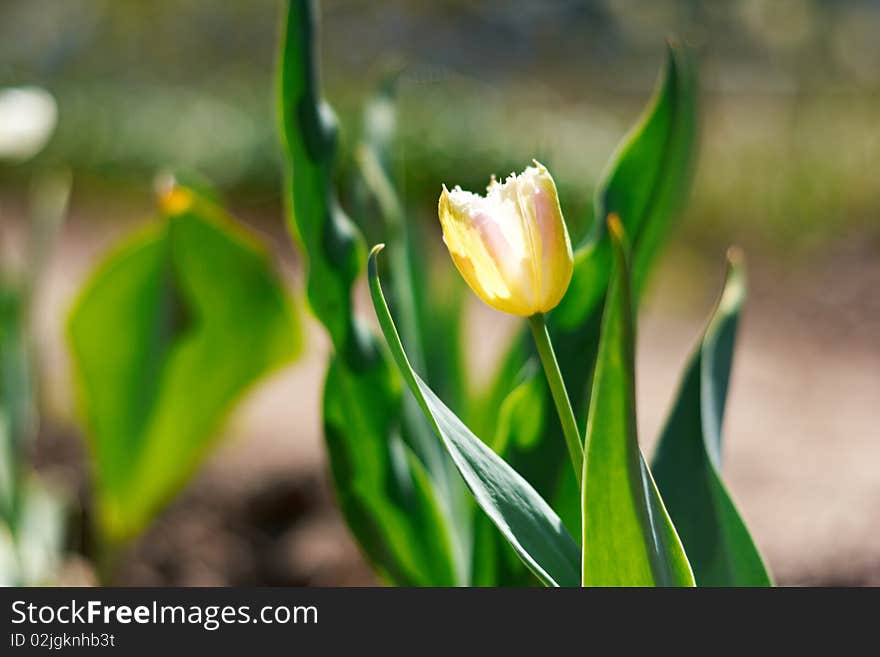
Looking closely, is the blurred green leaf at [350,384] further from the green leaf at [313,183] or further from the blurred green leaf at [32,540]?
the blurred green leaf at [32,540]

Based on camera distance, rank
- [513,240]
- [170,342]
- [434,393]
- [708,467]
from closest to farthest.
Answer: [513,240], [708,467], [434,393], [170,342]

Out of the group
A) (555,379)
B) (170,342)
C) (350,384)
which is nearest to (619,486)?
(555,379)

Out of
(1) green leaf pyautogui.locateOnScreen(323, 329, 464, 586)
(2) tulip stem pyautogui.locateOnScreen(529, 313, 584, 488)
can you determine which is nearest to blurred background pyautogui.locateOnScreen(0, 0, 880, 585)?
(1) green leaf pyautogui.locateOnScreen(323, 329, 464, 586)

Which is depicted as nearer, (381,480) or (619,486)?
(619,486)

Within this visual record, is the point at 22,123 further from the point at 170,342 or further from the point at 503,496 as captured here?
the point at 503,496

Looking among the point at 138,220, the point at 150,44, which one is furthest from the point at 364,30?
the point at 138,220

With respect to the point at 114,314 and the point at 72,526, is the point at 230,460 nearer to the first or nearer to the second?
the point at 72,526

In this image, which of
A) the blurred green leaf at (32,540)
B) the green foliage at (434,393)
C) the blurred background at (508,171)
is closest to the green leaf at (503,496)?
the green foliage at (434,393)
